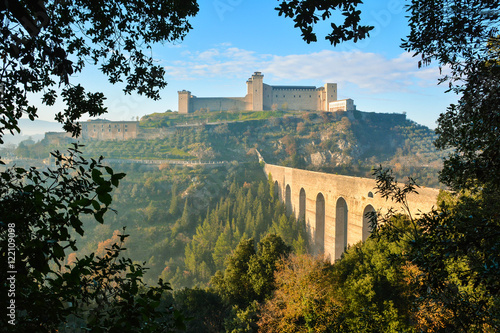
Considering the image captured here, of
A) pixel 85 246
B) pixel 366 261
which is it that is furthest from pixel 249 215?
pixel 366 261

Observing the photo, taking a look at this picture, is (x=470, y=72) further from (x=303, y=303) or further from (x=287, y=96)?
(x=287, y=96)

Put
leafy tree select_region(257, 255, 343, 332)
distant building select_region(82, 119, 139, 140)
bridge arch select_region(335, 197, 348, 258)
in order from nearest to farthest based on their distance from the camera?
leafy tree select_region(257, 255, 343, 332), bridge arch select_region(335, 197, 348, 258), distant building select_region(82, 119, 139, 140)

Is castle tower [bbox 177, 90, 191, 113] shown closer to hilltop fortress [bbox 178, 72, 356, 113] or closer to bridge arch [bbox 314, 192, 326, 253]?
hilltop fortress [bbox 178, 72, 356, 113]

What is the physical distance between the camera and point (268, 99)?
7869cm

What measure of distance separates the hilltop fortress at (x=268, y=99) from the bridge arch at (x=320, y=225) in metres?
55.0

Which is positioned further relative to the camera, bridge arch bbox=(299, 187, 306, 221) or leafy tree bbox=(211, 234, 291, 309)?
bridge arch bbox=(299, 187, 306, 221)

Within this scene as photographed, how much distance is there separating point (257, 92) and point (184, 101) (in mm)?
17560

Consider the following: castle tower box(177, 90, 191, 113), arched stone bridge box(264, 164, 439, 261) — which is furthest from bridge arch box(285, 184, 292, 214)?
castle tower box(177, 90, 191, 113)

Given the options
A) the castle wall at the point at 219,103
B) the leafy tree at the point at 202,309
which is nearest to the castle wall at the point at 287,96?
the castle wall at the point at 219,103

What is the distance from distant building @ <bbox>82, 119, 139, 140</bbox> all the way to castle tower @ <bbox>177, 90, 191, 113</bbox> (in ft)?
46.9

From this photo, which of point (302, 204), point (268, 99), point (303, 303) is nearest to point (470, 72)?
point (303, 303)

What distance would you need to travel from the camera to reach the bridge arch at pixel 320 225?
25394mm

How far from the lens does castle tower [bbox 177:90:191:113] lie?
254 feet

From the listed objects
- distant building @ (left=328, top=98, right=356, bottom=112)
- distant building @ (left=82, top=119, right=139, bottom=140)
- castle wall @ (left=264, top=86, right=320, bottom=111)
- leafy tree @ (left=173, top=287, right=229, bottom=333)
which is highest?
castle wall @ (left=264, top=86, right=320, bottom=111)
